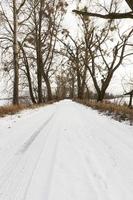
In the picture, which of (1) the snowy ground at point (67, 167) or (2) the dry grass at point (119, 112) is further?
(2) the dry grass at point (119, 112)

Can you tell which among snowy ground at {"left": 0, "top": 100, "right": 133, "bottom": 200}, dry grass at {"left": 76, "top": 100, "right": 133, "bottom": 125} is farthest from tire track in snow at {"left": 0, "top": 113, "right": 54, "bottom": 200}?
dry grass at {"left": 76, "top": 100, "right": 133, "bottom": 125}

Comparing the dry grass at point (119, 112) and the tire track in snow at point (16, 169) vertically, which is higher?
the dry grass at point (119, 112)

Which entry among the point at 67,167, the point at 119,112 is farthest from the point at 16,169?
the point at 119,112

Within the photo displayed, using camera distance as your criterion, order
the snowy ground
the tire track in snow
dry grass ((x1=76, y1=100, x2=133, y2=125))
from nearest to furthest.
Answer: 1. the snowy ground
2. the tire track in snow
3. dry grass ((x1=76, y1=100, x2=133, y2=125))

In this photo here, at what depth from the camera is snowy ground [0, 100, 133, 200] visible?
11.4 feet

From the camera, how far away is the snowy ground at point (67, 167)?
347cm

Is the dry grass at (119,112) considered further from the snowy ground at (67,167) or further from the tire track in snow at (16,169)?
the tire track in snow at (16,169)

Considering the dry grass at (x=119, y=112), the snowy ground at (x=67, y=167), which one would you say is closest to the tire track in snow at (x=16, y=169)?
the snowy ground at (x=67, y=167)

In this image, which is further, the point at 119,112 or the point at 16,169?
the point at 119,112

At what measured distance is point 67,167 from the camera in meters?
4.45

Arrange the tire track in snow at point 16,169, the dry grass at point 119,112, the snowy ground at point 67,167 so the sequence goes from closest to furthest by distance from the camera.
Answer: the snowy ground at point 67,167 → the tire track in snow at point 16,169 → the dry grass at point 119,112

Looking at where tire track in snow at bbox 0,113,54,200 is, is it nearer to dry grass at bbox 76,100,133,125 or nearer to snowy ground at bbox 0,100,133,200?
snowy ground at bbox 0,100,133,200

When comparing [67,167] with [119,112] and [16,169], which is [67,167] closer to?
[16,169]

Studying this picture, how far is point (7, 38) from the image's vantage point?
2272 centimetres
